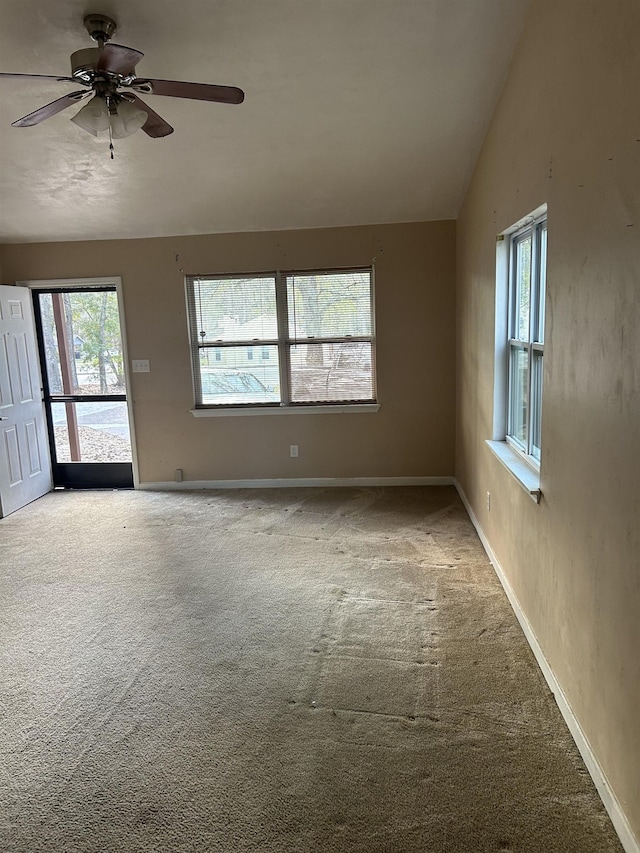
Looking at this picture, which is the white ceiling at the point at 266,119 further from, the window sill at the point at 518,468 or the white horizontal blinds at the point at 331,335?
the window sill at the point at 518,468

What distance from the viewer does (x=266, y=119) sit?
3500 mm

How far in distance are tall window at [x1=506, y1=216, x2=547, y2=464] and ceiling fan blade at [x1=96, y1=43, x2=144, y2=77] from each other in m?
1.88

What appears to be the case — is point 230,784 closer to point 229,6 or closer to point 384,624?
point 384,624

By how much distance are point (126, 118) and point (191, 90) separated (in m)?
0.32

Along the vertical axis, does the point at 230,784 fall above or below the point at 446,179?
below

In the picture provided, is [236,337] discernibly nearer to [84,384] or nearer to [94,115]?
[84,384]

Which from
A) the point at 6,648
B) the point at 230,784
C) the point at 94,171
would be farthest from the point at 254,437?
the point at 230,784

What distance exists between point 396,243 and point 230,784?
418 centimetres

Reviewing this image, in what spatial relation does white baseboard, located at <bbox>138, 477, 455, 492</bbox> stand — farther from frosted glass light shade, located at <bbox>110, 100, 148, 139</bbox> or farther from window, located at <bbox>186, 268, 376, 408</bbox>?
frosted glass light shade, located at <bbox>110, 100, 148, 139</bbox>

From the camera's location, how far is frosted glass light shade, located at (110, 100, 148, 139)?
245 cm

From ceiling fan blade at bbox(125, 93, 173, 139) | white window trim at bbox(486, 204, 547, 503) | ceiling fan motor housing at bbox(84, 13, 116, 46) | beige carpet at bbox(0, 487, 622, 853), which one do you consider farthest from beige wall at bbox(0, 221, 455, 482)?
ceiling fan motor housing at bbox(84, 13, 116, 46)

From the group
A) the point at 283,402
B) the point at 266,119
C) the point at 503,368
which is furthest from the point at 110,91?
the point at 283,402

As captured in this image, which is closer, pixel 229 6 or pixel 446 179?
pixel 229 6

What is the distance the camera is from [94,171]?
4.01m
